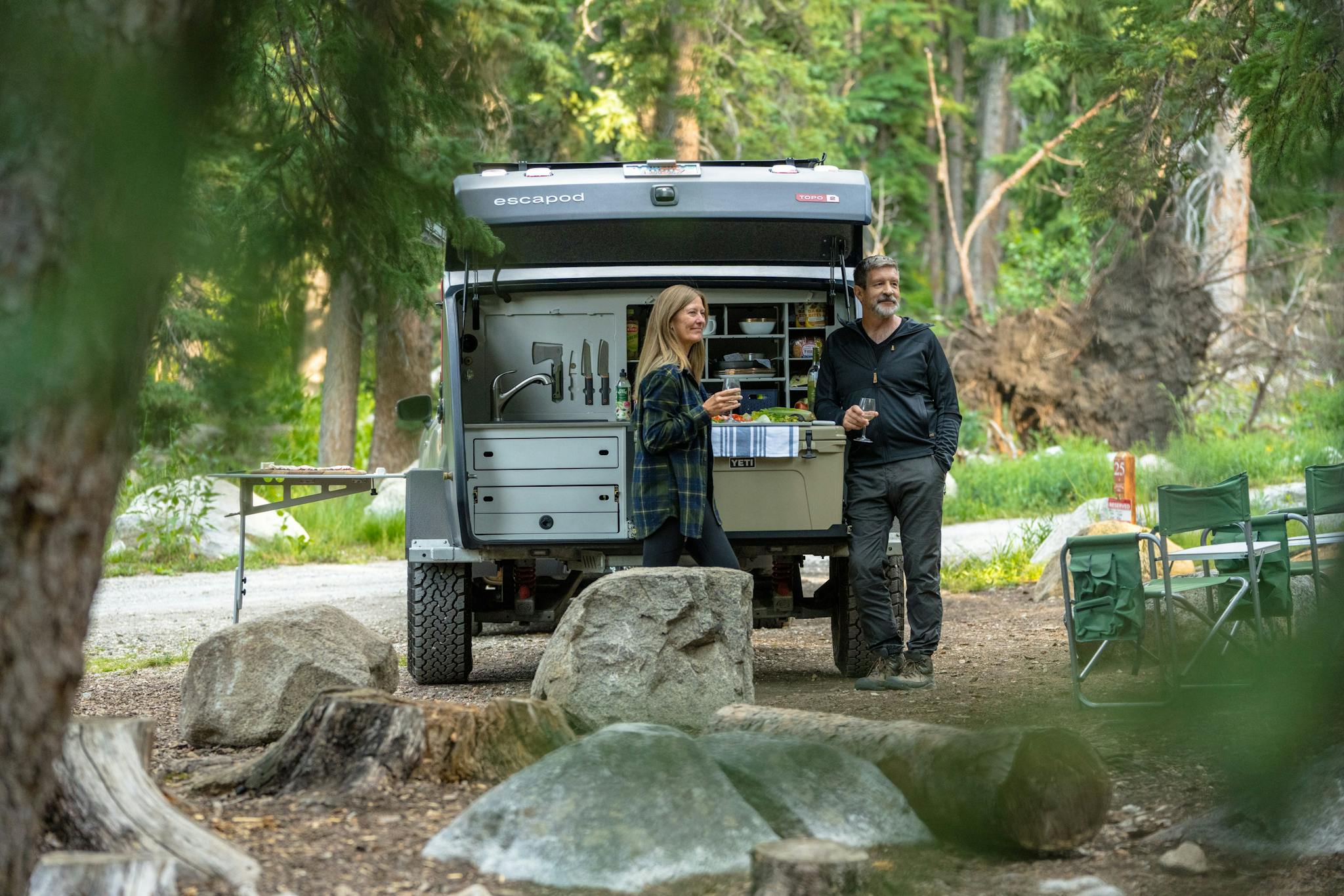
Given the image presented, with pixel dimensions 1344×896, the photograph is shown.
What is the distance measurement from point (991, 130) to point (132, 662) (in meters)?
23.7

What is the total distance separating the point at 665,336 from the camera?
19.6ft

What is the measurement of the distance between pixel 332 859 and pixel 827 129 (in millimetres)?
18721

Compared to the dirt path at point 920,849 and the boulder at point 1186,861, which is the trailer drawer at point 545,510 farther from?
the boulder at point 1186,861

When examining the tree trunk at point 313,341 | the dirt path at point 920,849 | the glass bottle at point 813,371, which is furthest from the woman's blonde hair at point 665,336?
the tree trunk at point 313,341

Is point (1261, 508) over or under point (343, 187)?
under

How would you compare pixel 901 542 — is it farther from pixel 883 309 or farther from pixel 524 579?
pixel 524 579

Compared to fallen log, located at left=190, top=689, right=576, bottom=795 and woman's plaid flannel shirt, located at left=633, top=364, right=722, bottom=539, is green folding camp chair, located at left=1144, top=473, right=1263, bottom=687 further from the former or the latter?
fallen log, located at left=190, top=689, right=576, bottom=795

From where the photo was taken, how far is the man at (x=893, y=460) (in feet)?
21.0

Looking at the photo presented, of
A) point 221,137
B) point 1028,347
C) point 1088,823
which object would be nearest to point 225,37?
point 221,137

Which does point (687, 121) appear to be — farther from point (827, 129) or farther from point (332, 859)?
point (332, 859)

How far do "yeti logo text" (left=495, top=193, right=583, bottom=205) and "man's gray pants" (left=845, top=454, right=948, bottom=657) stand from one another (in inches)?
73.9

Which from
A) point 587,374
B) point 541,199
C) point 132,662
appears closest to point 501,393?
point 587,374

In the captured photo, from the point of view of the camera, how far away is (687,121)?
18250 millimetres

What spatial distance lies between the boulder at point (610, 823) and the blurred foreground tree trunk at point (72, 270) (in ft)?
5.67
